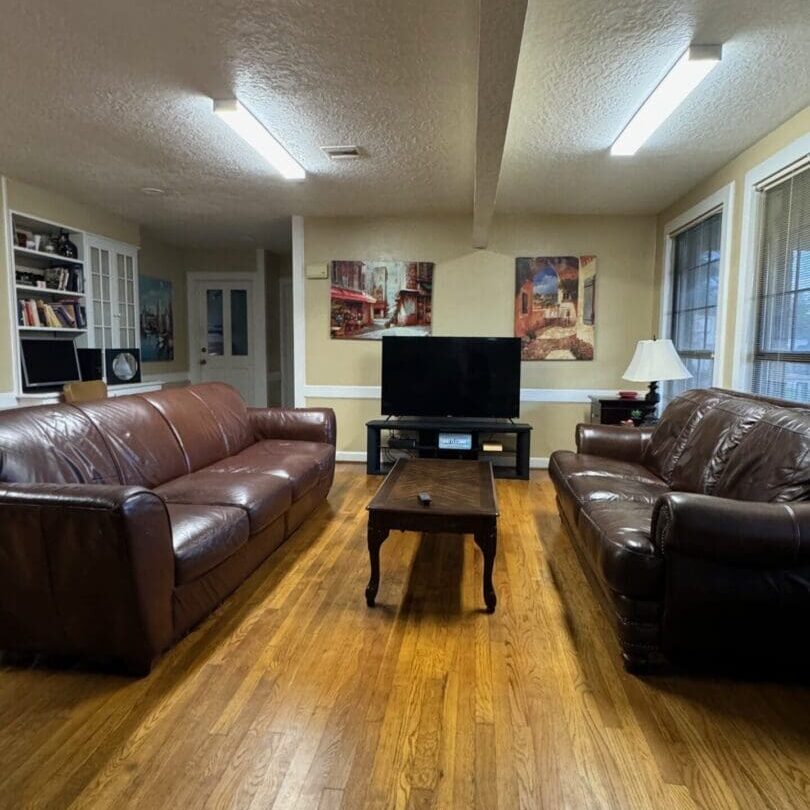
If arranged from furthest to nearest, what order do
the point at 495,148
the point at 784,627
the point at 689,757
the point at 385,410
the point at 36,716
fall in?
the point at 385,410, the point at 495,148, the point at 784,627, the point at 36,716, the point at 689,757

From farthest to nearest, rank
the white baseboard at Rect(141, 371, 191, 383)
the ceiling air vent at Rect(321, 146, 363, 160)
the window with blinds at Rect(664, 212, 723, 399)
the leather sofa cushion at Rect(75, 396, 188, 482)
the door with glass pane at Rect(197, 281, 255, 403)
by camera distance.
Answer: the door with glass pane at Rect(197, 281, 255, 403)
the white baseboard at Rect(141, 371, 191, 383)
the window with blinds at Rect(664, 212, 723, 399)
the ceiling air vent at Rect(321, 146, 363, 160)
the leather sofa cushion at Rect(75, 396, 188, 482)

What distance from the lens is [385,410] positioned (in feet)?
15.9

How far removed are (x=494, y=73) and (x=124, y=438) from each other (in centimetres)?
233

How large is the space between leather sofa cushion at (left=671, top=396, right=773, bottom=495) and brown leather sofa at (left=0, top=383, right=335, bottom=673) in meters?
2.04

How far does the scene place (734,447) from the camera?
7.79 feet

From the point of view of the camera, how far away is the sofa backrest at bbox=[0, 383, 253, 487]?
210cm

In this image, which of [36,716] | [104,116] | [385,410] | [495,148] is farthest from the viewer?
[385,410]

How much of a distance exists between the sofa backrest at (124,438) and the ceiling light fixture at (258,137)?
5.27ft

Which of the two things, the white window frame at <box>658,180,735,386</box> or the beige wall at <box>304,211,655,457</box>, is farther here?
the beige wall at <box>304,211,655,457</box>

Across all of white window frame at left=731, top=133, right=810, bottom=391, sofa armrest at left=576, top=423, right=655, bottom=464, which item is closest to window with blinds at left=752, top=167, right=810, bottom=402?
white window frame at left=731, top=133, right=810, bottom=391

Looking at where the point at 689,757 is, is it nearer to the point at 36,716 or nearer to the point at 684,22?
the point at 36,716

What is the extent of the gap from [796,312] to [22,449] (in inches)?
148

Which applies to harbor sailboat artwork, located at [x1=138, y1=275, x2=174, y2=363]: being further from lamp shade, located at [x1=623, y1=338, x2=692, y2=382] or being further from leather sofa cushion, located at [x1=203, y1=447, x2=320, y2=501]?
lamp shade, located at [x1=623, y1=338, x2=692, y2=382]

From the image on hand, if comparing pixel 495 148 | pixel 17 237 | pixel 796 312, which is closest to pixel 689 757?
pixel 796 312
